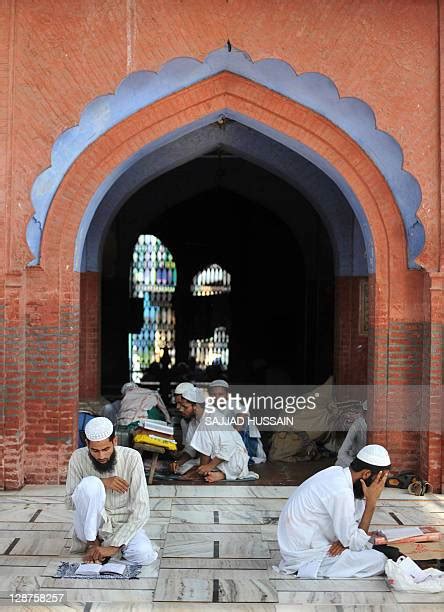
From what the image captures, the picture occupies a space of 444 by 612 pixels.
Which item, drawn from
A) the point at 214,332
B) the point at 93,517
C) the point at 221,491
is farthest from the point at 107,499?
the point at 214,332

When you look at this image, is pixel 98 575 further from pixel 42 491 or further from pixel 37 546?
pixel 42 491

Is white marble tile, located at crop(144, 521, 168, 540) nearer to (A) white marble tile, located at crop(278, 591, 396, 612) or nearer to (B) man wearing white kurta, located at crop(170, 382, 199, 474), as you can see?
(A) white marble tile, located at crop(278, 591, 396, 612)

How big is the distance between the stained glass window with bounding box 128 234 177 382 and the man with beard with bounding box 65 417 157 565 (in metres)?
8.48

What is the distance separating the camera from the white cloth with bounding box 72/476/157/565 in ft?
16.3

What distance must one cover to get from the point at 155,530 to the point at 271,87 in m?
3.77

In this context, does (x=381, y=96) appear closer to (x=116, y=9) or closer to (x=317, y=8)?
(x=317, y=8)

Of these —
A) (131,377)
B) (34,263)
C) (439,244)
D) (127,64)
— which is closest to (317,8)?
(127,64)

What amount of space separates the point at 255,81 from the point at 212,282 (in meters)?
7.40

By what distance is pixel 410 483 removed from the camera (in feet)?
23.5

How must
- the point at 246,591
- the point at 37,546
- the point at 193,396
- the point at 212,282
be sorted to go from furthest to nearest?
the point at 212,282, the point at 193,396, the point at 37,546, the point at 246,591

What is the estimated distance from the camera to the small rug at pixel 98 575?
495 centimetres

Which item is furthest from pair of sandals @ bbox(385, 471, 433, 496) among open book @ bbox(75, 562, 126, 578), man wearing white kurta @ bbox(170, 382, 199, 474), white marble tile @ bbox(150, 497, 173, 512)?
open book @ bbox(75, 562, 126, 578)

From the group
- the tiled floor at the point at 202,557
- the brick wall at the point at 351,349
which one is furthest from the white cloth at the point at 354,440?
the brick wall at the point at 351,349

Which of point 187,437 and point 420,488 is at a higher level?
point 187,437
